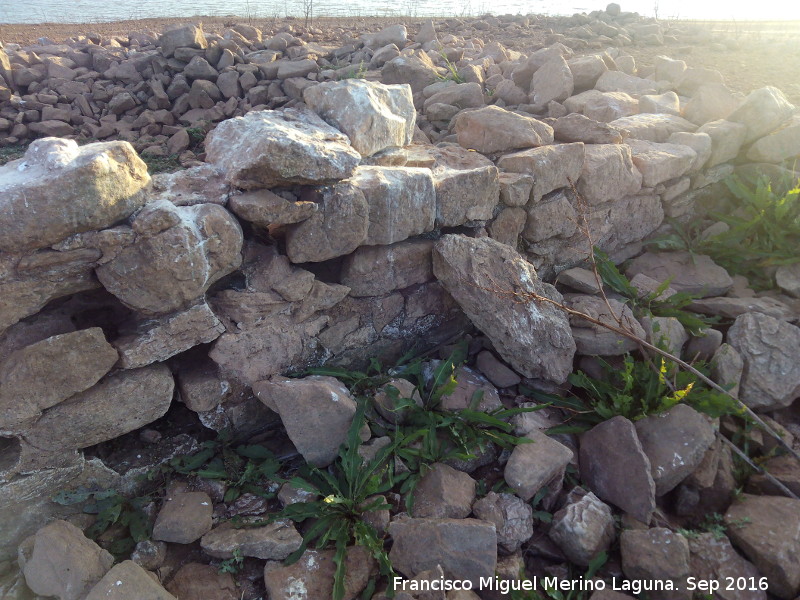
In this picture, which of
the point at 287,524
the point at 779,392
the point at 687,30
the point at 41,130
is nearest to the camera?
the point at 287,524

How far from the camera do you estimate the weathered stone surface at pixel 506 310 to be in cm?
342

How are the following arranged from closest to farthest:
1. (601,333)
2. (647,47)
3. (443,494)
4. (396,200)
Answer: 1. (443,494)
2. (396,200)
3. (601,333)
4. (647,47)

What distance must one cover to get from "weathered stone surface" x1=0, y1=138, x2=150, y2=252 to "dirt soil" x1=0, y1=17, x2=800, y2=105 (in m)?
6.27

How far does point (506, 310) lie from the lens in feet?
11.3

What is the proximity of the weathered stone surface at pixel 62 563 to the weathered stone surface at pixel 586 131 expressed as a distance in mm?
3980

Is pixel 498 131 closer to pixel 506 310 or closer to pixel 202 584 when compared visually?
pixel 506 310

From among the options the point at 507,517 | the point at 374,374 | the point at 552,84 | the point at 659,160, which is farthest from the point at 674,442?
the point at 552,84

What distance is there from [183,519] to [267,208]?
150cm

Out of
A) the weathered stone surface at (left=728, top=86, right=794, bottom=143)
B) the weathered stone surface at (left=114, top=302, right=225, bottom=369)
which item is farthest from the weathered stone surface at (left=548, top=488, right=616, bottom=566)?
the weathered stone surface at (left=728, top=86, right=794, bottom=143)

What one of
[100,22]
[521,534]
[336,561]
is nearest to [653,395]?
[521,534]

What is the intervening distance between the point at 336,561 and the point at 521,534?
2.82ft

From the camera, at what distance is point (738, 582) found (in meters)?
2.70

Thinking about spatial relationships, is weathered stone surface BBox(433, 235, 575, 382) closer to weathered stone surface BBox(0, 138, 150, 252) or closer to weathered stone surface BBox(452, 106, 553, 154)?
weathered stone surface BBox(452, 106, 553, 154)

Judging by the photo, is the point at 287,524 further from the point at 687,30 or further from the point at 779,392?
the point at 687,30
